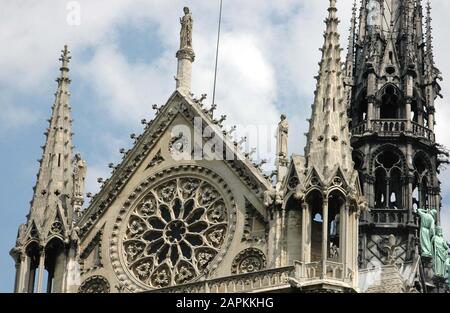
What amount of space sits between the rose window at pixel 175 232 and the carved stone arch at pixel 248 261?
707mm

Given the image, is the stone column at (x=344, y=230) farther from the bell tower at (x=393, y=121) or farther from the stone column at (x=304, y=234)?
the bell tower at (x=393, y=121)

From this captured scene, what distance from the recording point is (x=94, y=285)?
46125 millimetres

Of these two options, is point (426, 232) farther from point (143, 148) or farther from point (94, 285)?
point (94, 285)

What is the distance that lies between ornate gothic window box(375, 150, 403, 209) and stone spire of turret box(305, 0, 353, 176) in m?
14.8

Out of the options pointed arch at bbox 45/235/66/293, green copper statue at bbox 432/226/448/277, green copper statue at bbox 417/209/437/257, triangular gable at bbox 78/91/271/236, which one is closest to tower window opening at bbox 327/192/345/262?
triangular gable at bbox 78/91/271/236

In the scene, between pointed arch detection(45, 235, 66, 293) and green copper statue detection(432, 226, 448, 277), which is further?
green copper statue detection(432, 226, 448, 277)

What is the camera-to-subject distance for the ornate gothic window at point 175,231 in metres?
45.2

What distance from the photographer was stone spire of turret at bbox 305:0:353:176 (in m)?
44.0

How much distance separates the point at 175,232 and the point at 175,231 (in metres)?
0.03

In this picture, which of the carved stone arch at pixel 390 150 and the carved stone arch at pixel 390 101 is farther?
the carved stone arch at pixel 390 101

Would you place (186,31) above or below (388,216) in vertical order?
above

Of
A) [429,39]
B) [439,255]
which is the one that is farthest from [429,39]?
[439,255]

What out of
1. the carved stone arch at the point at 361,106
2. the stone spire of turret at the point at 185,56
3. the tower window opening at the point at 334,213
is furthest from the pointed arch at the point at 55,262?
the carved stone arch at the point at 361,106

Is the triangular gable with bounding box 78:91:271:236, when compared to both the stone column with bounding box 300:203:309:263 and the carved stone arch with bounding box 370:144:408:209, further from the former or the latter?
the carved stone arch with bounding box 370:144:408:209
